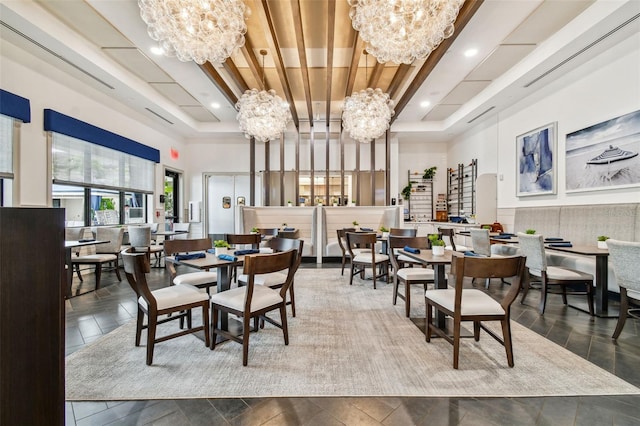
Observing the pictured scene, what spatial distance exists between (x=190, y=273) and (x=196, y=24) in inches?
104

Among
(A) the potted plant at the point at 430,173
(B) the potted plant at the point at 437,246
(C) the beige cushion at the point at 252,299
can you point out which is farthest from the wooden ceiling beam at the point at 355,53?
(A) the potted plant at the point at 430,173

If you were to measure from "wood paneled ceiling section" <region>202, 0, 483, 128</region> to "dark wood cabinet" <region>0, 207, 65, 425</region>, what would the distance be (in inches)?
143

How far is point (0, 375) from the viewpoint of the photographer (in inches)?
35.9

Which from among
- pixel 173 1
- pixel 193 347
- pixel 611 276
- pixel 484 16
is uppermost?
pixel 484 16

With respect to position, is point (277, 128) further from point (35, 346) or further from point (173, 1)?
point (35, 346)

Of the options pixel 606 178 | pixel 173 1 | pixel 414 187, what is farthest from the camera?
pixel 414 187

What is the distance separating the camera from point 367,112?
214 inches

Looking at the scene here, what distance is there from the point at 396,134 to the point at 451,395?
7983 millimetres

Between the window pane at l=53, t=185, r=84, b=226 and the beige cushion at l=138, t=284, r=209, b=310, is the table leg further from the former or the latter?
the window pane at l=53, t=185, r=84, b=226

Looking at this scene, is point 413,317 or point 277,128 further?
point 277,128

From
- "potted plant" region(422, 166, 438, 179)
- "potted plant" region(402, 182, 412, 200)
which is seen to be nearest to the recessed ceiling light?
"potted plant" region(422, 166, 438, 179)

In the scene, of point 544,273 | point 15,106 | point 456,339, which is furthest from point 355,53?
point 15,106

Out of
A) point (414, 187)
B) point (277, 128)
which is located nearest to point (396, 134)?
point (414, 187)

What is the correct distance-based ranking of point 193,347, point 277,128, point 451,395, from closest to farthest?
point 451,395 → point 193,347 → point 277,128
